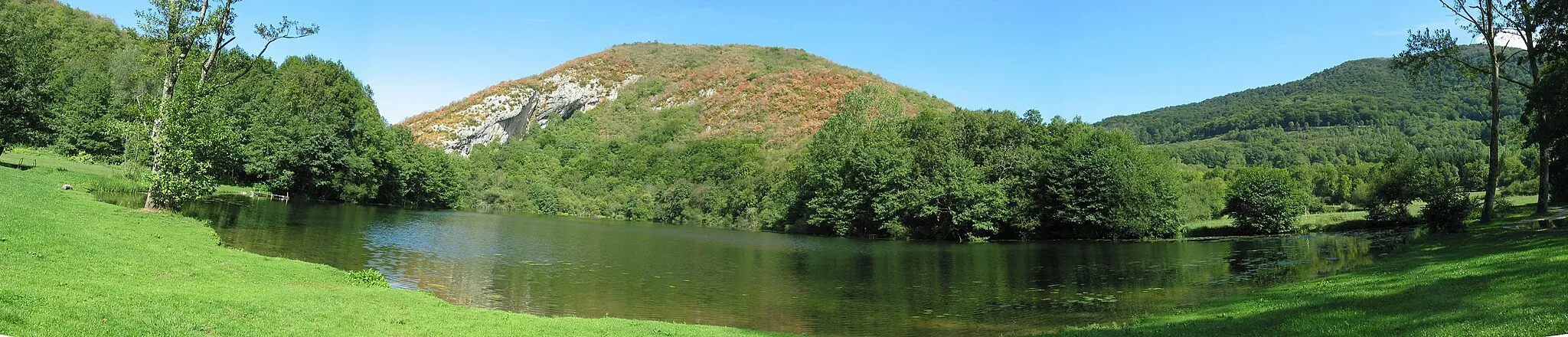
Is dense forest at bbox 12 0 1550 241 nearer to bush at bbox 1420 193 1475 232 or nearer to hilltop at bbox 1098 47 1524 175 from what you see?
bush at bbox 1420 193 1475 232

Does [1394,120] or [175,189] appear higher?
[1394,120]

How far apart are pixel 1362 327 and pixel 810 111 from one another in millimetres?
122954

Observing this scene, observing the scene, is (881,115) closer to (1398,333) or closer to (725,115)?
(725,115)

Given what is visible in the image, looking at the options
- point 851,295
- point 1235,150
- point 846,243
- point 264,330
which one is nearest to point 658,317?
point 851,295

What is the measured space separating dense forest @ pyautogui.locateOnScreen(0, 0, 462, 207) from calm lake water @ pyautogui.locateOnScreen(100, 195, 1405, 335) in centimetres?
517

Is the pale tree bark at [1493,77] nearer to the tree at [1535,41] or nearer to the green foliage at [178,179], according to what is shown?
the tree at [1535,41]

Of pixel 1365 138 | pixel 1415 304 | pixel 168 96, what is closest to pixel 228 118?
pixel 168 96

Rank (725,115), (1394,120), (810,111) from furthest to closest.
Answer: (1394,120), (725,115), (810,111)

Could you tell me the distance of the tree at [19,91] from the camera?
41.8 metres

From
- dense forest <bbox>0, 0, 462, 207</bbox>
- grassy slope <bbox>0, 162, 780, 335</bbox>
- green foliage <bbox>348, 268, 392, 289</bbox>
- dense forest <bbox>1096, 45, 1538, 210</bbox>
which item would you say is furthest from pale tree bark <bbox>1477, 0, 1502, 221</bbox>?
dense forest <bbox>1096, 45, 1538, 210</bbox>

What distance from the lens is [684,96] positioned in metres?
166

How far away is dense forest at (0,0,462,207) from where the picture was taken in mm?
34250

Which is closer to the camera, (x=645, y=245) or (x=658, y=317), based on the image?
(x=658, y=317)

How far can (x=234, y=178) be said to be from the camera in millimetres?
71062
